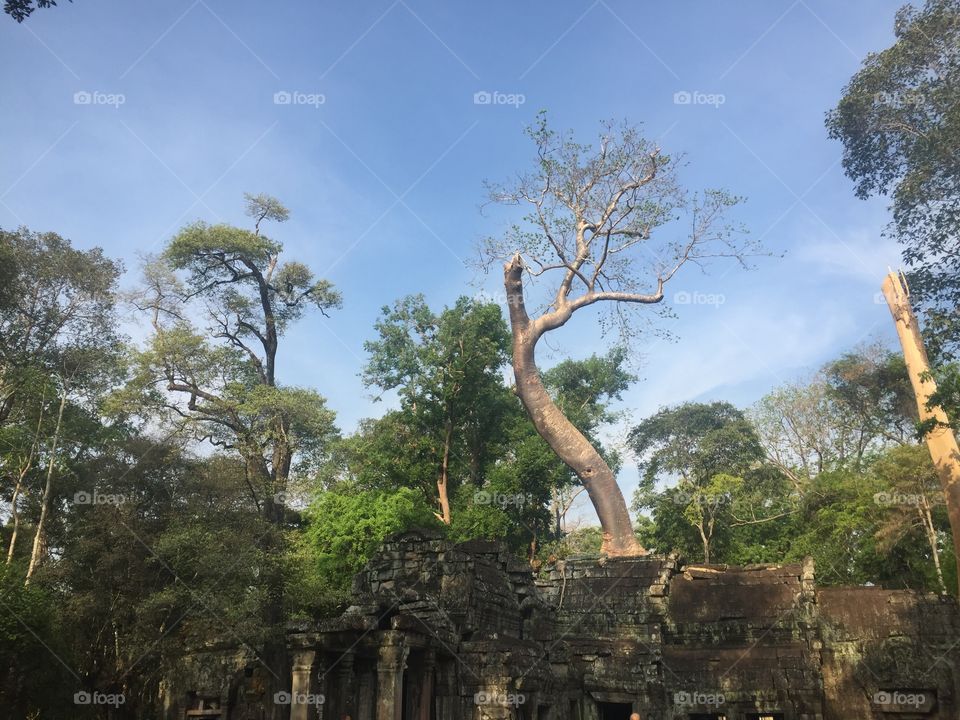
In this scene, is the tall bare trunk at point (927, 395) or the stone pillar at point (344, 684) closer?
the stone pillar at point (344, 684)

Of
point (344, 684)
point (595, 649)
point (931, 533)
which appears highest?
point (931, 533)

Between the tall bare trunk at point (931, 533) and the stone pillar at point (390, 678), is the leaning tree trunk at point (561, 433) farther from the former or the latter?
the stone pillar at point (390, 678)

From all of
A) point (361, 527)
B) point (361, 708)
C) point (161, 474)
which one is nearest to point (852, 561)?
point (361, 527)

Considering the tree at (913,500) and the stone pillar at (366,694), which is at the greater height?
the tree at (913,500)

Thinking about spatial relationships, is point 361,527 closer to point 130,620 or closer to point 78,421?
point 130,620

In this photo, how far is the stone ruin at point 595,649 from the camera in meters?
10.8

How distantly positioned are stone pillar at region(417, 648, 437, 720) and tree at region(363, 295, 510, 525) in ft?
48.2

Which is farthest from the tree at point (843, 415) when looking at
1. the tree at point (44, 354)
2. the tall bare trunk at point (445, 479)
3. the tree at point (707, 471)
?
the tree at point (44, 354)

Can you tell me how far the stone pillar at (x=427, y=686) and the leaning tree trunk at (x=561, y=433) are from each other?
8148mm

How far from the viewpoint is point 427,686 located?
11258 mm

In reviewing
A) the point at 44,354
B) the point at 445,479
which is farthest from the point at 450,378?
the point at 44,354

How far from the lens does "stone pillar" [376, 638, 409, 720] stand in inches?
391

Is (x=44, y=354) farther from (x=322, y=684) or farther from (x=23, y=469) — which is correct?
(x=322, y=684)

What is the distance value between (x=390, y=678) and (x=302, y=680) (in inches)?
49.3
